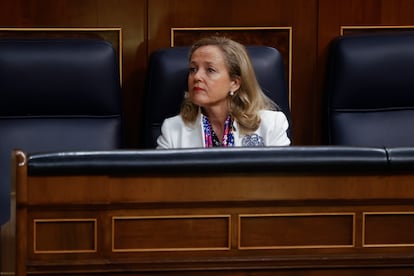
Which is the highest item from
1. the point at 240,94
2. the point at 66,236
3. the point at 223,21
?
the point at 223,21

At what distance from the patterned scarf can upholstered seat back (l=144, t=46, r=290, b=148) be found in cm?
11

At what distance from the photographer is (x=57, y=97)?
2414 mm

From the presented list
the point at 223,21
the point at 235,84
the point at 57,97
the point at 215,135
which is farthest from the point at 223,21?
the point at 57,97

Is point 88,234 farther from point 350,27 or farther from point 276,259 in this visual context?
point 350,27

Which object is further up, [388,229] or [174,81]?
[174,81]

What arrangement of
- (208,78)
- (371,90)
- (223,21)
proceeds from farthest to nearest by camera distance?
(223,21) → (371,90) → (208,78)

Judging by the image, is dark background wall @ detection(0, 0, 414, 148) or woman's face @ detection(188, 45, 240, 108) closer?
woman's face @ detection(188, 45, 240, 108)

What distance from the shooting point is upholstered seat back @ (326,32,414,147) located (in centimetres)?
250

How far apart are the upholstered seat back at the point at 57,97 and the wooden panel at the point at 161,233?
2.65ft

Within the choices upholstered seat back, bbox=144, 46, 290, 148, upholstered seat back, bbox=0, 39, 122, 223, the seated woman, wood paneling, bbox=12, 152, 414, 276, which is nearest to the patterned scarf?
the seated woman

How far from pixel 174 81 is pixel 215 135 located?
0.19 m

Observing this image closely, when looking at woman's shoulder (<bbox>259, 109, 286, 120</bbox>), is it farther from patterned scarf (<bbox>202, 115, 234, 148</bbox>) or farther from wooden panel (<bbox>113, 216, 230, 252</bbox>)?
wooden panel (<bbox>113, 216, 230, 252</bbox>)

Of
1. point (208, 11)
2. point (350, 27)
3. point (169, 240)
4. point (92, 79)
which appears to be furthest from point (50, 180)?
point (350, 27)

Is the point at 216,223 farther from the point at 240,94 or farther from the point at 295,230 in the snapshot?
the point at 240,94
